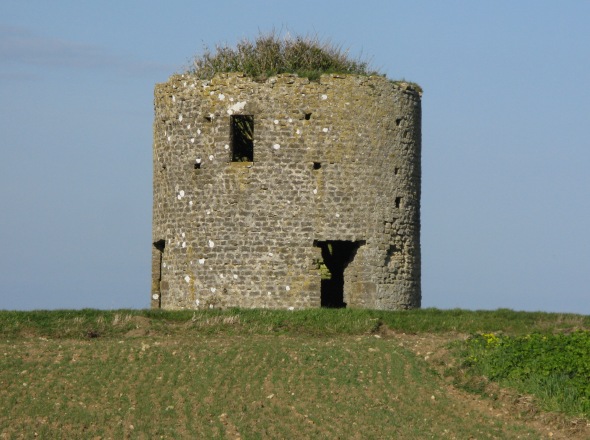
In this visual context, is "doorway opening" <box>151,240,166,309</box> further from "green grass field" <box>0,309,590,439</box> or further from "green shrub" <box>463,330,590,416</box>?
"green shrub" <box>463,330,590,416</box>

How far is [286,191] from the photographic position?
88.9 feet

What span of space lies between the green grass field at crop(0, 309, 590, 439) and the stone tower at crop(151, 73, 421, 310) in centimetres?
173

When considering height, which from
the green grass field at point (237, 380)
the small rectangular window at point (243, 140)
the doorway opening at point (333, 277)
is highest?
the small rectangular window at point (243, 140)

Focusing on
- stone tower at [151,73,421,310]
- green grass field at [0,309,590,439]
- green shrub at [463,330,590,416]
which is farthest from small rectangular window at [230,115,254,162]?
green shrub at [463,330,590,416]

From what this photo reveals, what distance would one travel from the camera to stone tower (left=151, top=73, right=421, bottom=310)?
88.8 ft

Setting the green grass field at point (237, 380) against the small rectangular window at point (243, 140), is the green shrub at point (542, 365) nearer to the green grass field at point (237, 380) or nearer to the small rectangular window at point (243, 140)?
the green grass field at point (237, 380)

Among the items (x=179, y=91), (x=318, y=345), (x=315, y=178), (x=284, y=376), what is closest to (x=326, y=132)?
(x=315, y=178)

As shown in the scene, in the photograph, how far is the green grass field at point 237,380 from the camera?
60.4 ft

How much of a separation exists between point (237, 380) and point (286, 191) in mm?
7415

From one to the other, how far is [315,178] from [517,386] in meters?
8.17

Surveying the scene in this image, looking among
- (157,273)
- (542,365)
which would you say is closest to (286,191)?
(157,273)

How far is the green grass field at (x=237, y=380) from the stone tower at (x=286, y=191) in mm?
1725

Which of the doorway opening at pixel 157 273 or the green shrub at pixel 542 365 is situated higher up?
the doorway opening at pixel 157 273

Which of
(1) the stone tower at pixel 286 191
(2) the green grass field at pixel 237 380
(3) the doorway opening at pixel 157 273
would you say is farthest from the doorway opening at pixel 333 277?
(2) the green grass field at pixel 237 380
